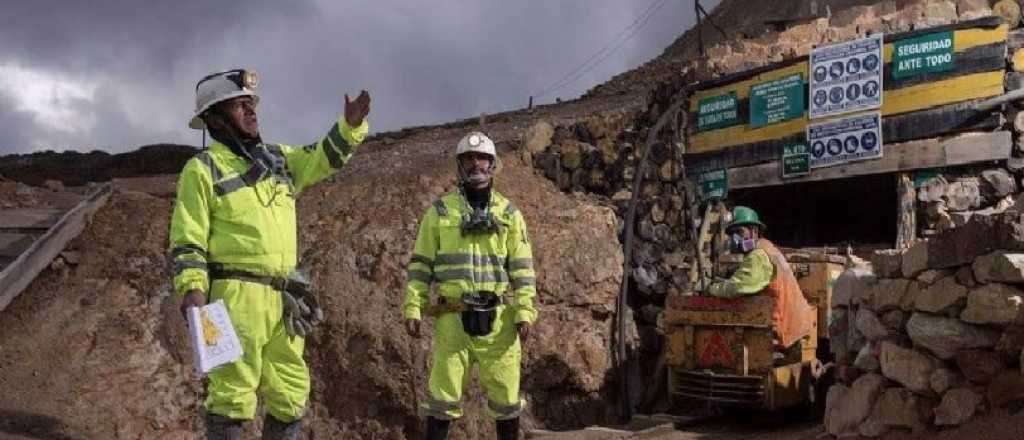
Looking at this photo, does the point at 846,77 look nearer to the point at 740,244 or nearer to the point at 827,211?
the point at 740,244

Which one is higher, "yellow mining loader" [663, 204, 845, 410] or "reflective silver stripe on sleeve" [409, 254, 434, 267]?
"reflective silver stripe on sleeve" [409, 254, 434, 267]

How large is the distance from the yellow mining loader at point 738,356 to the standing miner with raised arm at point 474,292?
2.56 metres

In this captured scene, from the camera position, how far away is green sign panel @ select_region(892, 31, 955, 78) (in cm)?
964

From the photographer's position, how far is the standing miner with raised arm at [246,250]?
170 inches

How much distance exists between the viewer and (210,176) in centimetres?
446

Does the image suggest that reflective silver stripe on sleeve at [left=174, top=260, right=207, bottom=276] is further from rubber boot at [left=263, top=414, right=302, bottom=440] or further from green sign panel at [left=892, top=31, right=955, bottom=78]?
green sign panel at [left=892, top=31, right=955, bottom=78]

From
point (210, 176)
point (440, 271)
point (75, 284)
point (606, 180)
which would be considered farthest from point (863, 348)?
point (75, 284)

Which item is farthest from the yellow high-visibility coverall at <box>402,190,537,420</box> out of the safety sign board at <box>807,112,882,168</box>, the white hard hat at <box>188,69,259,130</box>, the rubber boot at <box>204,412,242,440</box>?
the safety sign board at <box>807,112,882,168</box>

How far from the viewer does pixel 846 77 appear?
34.0ft

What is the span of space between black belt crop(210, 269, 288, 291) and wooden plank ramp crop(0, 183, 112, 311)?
6.25 m

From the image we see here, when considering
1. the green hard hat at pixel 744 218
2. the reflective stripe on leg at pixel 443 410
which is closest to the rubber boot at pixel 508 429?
the reflective stripe on leg at pixel 443 410

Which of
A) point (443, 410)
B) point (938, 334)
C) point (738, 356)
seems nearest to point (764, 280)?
point (738, 356)

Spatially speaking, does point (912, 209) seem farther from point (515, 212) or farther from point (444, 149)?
point (444, 149)

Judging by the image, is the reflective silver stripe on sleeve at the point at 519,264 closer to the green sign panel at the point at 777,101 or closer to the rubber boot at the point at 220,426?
the rubber boot at the point at 220,426
